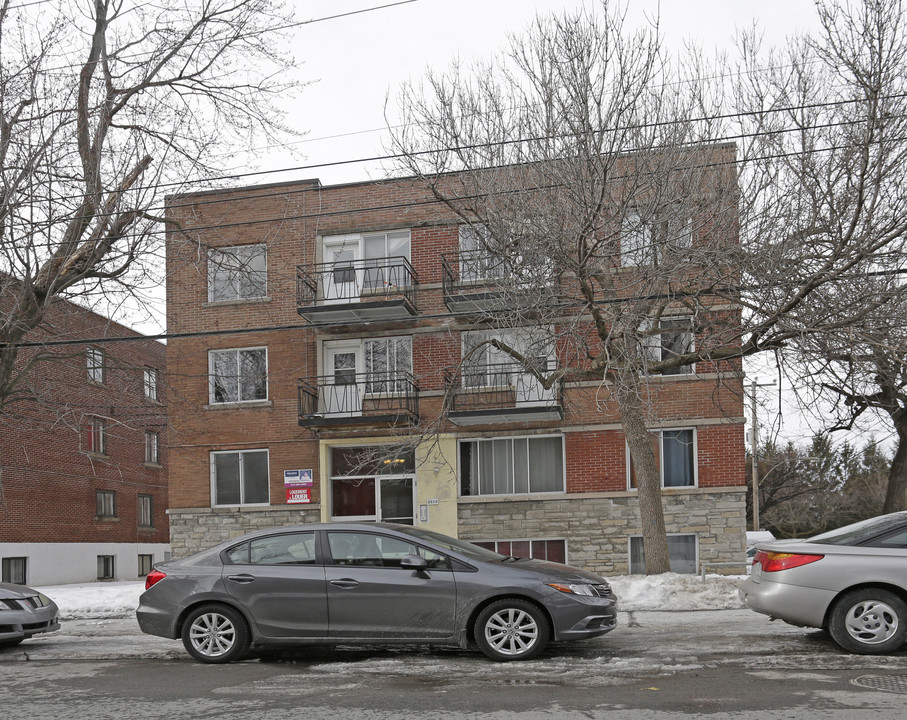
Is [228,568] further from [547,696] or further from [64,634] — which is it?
[64,634]

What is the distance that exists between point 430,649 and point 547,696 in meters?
2.60

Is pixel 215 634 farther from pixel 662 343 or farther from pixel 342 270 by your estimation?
pixel 342 270

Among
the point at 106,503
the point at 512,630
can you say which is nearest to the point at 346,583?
the point at 512,630

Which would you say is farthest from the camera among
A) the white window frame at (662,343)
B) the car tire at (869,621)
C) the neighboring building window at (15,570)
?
the neighboring building window at (15,570)

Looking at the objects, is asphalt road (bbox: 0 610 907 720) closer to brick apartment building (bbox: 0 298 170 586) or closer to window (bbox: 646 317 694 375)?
window (bbox: 646 317 694 375)

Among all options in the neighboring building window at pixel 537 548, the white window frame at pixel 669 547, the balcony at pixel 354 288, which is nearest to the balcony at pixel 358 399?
the balcony at pixel 354 288

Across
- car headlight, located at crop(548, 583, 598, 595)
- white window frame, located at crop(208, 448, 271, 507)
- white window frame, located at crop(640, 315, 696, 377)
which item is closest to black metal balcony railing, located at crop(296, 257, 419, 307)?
white window frame, located at crop(208, 448, 271, 507)

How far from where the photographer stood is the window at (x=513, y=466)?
2139 centimetres

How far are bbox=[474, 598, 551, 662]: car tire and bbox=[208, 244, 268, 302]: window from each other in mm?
15168

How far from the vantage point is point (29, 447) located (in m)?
29.3

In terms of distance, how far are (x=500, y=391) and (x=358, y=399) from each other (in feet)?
11.9

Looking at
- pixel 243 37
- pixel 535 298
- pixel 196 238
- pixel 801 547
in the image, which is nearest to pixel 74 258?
pixel 196 238

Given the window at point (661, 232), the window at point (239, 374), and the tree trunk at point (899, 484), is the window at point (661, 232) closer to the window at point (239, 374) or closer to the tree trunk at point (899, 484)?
the window at point (239, 374)

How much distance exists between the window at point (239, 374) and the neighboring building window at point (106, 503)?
1183 cm
